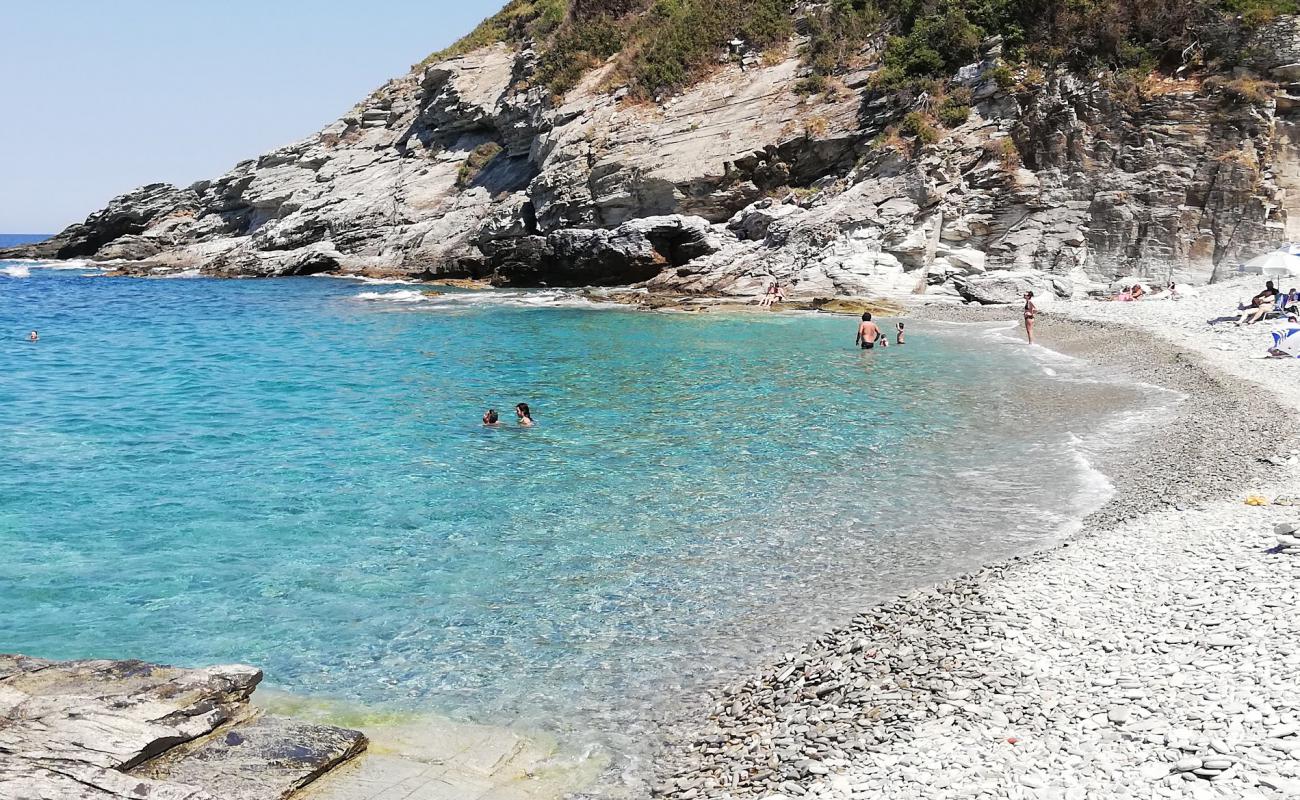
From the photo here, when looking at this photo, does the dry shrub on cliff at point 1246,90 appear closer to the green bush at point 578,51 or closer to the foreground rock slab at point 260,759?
the green bush at point 578,51

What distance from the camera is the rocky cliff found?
35.3m

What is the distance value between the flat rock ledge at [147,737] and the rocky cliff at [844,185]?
108ft

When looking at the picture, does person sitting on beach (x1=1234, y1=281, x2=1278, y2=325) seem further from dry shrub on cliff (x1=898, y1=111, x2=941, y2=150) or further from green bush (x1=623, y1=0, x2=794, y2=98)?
green bush (x1=623, y1=0, x2=794, y2=98)

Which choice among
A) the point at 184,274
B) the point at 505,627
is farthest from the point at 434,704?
the point at 184,274

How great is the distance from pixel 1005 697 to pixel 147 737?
5691mm

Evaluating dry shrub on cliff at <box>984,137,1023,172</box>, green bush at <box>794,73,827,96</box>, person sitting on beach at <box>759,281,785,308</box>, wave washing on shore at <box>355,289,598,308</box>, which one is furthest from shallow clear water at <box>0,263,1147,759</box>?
green bush at <box>794,73,827,96</box>

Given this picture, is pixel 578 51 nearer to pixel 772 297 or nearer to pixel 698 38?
pixel 698 38

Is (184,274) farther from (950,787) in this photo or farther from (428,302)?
(950,787)

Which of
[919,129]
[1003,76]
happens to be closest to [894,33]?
[1003,76]

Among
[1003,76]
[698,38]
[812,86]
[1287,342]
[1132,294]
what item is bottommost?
[1287,342]

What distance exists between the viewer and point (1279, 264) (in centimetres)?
2498

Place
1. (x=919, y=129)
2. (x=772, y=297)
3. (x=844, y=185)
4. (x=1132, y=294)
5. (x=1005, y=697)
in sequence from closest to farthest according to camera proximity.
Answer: (x=1005, y=697)
(x=1132, y=294)
(x=772, y=297)
(x=919, y=129)
(x=844, y=185)

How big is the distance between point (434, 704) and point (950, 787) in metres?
4.18

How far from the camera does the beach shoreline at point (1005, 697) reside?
5.23m
